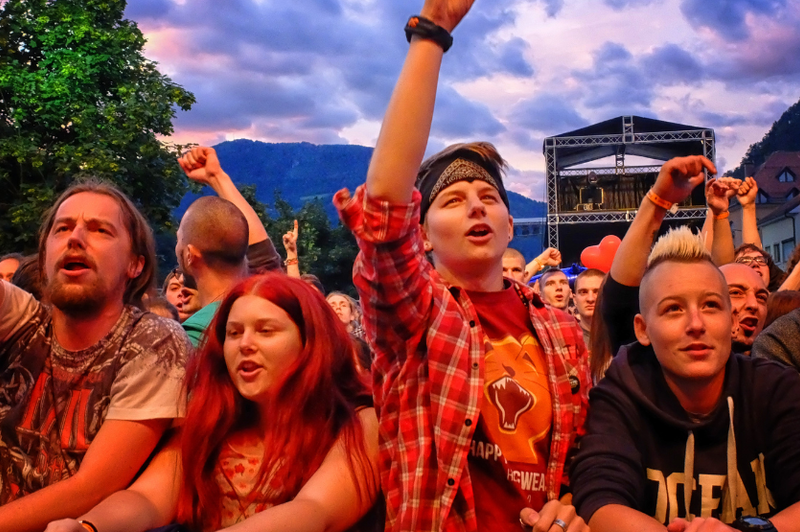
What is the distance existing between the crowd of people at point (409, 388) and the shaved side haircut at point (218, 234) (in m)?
0.74

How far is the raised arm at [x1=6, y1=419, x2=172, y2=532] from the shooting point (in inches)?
83.9

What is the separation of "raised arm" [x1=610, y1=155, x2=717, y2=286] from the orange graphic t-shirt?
0.53 meters

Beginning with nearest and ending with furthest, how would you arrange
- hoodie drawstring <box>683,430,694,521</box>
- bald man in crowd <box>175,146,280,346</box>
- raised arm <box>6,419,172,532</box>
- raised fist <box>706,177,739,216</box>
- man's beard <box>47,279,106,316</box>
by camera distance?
hoodie drawstring <box>683,430,694,521</box>, raised arm <box>6,419,172,532</box>, man's beard <box>47,279,106,316</box>, raised fist <box>706,177,739,216</box>, bald man in crowd <box>175,146,280,346</box>

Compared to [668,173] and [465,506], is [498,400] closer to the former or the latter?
[465,506]

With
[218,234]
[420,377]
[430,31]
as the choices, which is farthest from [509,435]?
[218,234]

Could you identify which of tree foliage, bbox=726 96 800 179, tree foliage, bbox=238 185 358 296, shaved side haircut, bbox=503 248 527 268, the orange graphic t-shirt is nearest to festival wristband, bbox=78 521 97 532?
the orange graphic t-shirt

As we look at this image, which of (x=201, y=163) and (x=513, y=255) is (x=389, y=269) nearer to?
(x=201, y=163)

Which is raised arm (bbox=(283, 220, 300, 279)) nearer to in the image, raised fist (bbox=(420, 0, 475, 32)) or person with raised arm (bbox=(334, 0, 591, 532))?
person with raised arm (bbox=(334, 0, 591, 532))

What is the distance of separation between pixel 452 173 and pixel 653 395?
86cm

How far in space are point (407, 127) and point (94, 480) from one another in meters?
1.40

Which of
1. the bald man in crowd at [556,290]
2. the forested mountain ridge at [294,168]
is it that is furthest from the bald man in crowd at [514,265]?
the forested mountain ridge at [294,168]

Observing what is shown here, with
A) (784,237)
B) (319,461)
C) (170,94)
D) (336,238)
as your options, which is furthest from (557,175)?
(784,237)

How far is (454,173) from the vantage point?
2184 mm

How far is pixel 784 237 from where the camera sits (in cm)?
3525
